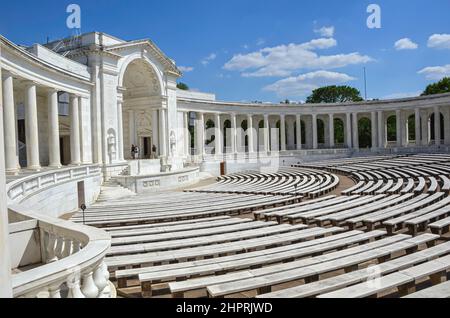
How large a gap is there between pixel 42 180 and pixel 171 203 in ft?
24.0

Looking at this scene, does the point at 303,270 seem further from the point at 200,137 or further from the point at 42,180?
the point at 200,137

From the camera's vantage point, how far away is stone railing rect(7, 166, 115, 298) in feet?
15.9

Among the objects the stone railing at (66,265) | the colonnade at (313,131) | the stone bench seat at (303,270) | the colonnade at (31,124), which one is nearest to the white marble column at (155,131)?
the colonnade at (313,131)

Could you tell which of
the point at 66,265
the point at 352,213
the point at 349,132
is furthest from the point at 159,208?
the point at 349,132

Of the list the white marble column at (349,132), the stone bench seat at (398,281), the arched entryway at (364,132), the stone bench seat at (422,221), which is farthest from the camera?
the arched entryway at (364,132)

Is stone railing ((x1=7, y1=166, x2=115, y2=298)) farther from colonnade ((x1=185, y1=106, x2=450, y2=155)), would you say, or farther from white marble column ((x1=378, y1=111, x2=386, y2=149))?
white marble column ((x1=378, y1=111, x2=386, y2=149))

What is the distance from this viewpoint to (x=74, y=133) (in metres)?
33.6

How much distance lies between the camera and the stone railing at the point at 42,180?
49.8 ft

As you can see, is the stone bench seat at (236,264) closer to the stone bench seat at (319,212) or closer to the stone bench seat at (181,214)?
the stone bench seat at (319,212)

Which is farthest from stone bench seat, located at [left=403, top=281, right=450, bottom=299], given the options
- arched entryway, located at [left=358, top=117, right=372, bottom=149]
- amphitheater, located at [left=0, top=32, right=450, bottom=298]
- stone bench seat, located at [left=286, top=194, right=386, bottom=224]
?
arched entryway, located at [left=358, top=117, right=372, bottom=149]

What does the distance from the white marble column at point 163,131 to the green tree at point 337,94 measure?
63595 millimetres
